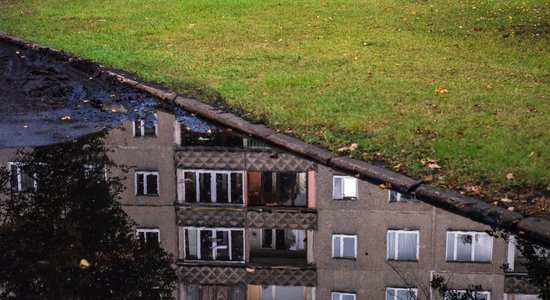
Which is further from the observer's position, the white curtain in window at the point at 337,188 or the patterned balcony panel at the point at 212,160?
the patterned balcony panel at the point at 212,160

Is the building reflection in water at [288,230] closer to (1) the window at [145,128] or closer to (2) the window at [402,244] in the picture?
(2) the window at [402,244]

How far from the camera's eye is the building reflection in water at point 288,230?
23.2 ft

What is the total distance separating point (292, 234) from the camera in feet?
26.8

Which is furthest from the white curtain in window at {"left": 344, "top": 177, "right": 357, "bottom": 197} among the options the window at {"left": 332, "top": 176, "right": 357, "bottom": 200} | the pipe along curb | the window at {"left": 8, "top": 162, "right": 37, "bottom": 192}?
the window at {"left": 8, "top": 162, "right": 37, "bottom": 192}

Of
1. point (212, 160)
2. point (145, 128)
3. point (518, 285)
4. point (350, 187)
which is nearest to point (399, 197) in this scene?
point (350, 187)

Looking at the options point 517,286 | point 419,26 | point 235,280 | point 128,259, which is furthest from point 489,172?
point 419,26

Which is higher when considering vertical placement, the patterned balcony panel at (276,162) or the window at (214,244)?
the patterned balcony panel at (276,162)

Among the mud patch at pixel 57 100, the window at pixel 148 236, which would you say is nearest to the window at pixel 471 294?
the window at pixel 148 236

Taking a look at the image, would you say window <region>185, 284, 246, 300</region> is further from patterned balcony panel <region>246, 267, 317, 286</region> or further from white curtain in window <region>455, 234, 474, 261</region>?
white curtain in window <region>455, 234, 474, 261</region>

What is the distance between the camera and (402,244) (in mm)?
7777

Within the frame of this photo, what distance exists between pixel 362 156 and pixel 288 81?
14.2 feet

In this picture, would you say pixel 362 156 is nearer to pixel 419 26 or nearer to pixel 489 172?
pixel 489 172

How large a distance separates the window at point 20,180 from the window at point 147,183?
117 centimetres

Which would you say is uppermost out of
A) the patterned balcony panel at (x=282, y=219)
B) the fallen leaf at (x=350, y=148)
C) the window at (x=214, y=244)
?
the fallen leaf at (x=350, y=148)
